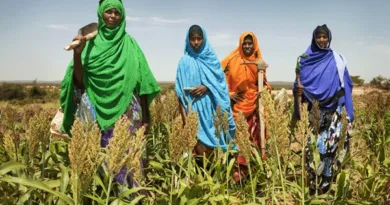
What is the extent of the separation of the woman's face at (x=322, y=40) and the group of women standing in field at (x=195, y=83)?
0.4 inches

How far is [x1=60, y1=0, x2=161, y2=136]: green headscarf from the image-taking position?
9.41 ft

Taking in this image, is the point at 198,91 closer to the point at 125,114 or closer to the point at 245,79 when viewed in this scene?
the point at 245,79

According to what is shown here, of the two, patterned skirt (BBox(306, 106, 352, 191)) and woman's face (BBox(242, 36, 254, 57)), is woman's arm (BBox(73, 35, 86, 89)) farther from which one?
patterned skirt (BBox(306, 106, 352, 191))

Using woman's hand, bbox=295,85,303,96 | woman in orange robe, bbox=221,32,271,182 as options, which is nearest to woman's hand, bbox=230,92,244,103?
woman in orange robe, bbox=221,32,271,182

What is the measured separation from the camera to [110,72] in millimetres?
2865

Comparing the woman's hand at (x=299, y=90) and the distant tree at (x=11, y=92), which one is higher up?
the woman's hand at (x=299, y=90)

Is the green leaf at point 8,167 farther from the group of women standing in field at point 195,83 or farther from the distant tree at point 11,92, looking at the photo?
the distant tree at point 11,92

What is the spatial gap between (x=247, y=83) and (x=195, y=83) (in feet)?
2.55

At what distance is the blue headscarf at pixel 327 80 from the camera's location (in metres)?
3.80

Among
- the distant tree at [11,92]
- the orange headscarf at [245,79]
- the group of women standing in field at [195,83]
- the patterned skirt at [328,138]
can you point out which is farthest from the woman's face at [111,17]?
the distant tree at [11,92]

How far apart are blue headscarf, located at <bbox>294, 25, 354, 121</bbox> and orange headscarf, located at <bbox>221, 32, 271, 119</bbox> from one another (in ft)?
1.82

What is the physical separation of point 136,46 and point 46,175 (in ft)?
3.94

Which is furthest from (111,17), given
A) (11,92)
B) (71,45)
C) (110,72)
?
(11,92)

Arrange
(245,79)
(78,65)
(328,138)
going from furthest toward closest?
(245,79) → (328,138) → (78,65)
